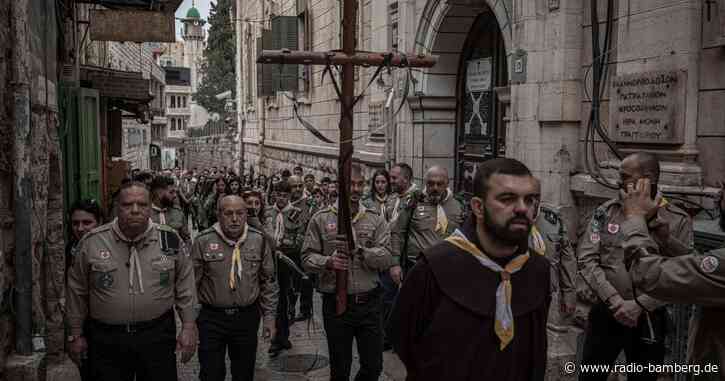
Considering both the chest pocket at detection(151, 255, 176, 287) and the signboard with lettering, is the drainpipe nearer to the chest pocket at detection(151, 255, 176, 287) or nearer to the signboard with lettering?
the chest pocket at detection(151, 255, 176, 287)

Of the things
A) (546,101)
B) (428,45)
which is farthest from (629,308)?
(428,45)

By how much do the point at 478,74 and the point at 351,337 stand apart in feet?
22.5

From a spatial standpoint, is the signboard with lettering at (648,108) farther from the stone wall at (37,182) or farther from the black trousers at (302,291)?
the stone wall at (37,182)

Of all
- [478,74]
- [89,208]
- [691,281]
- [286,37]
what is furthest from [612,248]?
[286,37]

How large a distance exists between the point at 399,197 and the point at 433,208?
1.39m

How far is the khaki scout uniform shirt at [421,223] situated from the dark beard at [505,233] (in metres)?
3.86

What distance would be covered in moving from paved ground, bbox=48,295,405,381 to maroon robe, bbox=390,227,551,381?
3.68 metres

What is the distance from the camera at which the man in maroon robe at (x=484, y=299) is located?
293 centimetres

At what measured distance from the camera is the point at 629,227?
3.53 metres

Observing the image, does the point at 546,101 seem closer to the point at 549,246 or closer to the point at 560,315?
the point at 549,246

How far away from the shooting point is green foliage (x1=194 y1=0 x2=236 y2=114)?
53406 mm

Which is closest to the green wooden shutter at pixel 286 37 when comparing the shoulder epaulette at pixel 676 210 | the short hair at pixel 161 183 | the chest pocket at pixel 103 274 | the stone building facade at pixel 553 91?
the stone building facade at pixel 553 91

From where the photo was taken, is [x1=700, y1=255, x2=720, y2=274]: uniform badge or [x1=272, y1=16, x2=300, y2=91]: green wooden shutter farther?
[x1=272, y1=16, x2=300, y2=91]: green wooden shutter

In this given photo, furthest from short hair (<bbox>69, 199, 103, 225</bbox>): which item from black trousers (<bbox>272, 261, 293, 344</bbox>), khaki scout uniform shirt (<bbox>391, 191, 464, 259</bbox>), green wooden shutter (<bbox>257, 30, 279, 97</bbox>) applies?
green wooden shutter (<bbox>257, 30, 279, 97</bbox>)
